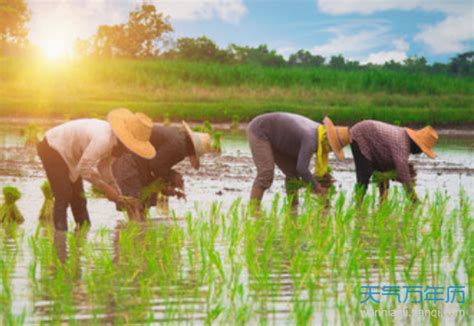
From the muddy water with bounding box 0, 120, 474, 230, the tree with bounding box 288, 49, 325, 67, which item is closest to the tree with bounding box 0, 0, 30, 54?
the tree with bounding box 288, 49, 325, 67

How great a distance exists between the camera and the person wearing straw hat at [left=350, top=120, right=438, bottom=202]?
7871 millimetres

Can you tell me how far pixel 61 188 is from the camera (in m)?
6.61

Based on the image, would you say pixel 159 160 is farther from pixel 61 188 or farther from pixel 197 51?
pixel 197 51

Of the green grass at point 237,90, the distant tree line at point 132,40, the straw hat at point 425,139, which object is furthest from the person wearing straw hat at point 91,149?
the distant tree line at point 132,40

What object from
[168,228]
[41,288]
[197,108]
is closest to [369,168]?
[168,228]

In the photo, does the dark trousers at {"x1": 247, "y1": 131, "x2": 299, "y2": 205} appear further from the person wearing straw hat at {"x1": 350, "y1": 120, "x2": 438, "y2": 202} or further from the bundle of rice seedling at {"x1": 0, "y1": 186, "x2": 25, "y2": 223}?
the bundle of rice seedling at {"x1": 0, "y1": 186, "x2": 25, "y2": 223}

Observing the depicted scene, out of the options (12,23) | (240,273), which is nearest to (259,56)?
(12,23)

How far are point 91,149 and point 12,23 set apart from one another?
36151 mm

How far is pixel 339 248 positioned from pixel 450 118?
19276 millimetres

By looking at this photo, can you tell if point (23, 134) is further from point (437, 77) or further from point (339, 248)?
point (437, 77)

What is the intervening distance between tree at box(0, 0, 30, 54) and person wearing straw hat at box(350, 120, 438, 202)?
3342cm

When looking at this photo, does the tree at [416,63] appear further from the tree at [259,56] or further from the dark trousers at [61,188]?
the dark trousers at [61,188]

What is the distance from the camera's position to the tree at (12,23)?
39.8 m

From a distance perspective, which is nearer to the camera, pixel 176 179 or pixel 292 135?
pixel 176 179
